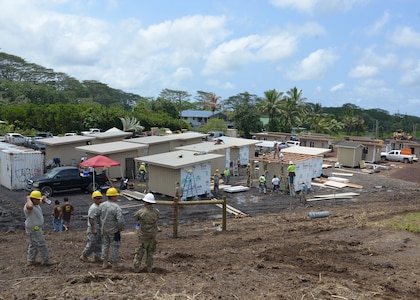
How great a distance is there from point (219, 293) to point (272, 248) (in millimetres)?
3986

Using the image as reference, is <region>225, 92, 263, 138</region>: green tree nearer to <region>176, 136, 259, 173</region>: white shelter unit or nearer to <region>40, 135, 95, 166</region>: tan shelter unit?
<region>176, 136, 259, 173</region>: white shelter unit

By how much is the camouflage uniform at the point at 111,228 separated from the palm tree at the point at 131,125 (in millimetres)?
41882

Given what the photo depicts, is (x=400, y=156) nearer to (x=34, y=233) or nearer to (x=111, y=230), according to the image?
(x=111, y=230)

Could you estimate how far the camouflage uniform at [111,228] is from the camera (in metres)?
8.23

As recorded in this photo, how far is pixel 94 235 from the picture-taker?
334 inches

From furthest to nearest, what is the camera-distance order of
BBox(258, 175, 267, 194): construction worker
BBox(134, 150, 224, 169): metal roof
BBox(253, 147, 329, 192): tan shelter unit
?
BBox(253, 147, 329, 192): tan shelter unit
BBox(258, 175, 267, 194): construction worker
BBox(134, 150, 224, 169): metal roof

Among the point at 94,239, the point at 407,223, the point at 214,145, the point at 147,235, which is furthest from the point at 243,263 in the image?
the point at 214,145

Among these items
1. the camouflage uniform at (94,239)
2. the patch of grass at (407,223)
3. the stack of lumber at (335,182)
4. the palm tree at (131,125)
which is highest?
the palm tree at (131,125)

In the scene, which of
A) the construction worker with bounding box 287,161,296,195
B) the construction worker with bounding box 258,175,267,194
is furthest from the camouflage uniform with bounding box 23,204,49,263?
the construction worker with bounding box 287,161,296,195

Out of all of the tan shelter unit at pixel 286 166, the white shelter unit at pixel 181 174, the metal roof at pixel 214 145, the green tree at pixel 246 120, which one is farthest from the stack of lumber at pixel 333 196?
the green tree at pixel 246 120

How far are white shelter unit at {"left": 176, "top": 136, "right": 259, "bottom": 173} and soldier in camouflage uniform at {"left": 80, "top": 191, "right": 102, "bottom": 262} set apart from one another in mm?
19595

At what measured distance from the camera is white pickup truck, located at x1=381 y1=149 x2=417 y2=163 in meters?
43.4

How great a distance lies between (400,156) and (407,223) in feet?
108

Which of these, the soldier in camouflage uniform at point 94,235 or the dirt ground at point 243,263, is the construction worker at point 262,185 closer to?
the dirt ground at point 243,263
